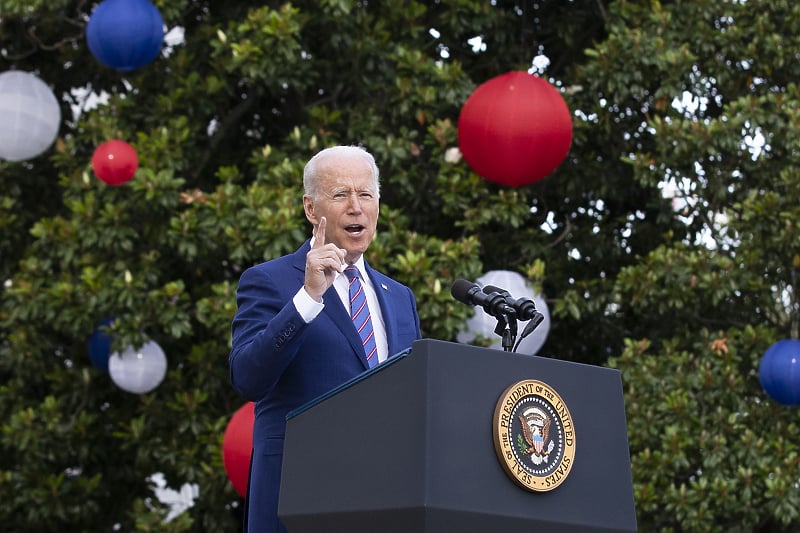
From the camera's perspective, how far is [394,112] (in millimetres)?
9094

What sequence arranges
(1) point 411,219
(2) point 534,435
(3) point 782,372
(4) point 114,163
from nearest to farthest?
(2) point 534,435
(3) point 782,372
(4) point 114,163
(1) point 411,219

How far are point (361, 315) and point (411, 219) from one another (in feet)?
19.5

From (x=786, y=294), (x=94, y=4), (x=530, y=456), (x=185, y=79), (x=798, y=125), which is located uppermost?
(x=94, y=4)

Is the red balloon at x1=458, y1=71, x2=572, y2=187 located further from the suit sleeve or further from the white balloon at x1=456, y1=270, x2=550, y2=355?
the suit sleeve

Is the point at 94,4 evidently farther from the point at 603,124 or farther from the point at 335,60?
the point at 603,124

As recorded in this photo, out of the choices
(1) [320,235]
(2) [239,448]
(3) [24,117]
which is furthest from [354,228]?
(3) [24,117]

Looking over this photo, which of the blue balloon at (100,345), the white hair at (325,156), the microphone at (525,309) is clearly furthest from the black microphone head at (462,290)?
the blue balloon at (100,345)

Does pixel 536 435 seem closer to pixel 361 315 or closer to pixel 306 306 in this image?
pixel 306 306

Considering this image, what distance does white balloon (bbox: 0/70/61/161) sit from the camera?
8227 mm

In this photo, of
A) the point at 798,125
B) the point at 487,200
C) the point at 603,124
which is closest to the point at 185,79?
the point at 487,200

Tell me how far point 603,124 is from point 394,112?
1.49m

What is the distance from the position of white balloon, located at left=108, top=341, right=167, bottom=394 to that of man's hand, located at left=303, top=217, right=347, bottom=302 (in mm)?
5730

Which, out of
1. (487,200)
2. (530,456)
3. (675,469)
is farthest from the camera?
(487,200)

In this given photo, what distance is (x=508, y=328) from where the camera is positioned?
9.87ft
